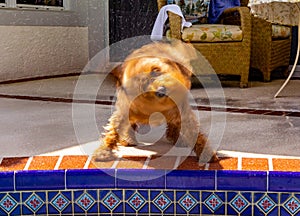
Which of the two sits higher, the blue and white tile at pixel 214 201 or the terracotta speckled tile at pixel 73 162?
the terracotta speckled tile at pixel 73 162

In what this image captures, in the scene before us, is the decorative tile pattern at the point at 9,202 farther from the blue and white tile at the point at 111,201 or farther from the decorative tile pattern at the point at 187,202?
the decorative tile pattern at the point at 187,202

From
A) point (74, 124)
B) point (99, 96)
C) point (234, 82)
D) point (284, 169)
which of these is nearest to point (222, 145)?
point (284, 169)

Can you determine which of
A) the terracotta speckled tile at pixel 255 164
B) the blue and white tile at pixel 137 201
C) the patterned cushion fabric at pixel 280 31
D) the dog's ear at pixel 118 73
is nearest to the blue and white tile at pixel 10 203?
the blue and white tile at pixel 137 201

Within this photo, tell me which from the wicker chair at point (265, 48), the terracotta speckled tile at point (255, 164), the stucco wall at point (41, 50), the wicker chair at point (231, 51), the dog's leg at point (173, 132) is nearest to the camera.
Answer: the terracotta speckled tile at point (255, 164)

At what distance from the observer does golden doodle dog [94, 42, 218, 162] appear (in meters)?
1.56

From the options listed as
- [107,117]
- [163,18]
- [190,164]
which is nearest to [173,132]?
[190,164]

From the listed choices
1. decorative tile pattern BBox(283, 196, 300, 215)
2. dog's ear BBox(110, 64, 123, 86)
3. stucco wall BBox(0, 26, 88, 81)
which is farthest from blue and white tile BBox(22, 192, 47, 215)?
stucco wall BBox(0, 26, 88, 81)

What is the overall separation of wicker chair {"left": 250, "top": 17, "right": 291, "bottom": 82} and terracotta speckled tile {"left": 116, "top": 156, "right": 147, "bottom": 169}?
3.11 metres

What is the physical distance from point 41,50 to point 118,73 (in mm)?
4176

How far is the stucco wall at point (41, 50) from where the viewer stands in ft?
17.1

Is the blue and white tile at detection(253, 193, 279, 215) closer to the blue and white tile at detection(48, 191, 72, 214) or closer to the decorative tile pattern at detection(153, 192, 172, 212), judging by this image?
the decorative tile pattern at detection(153, 192, 172, 212)

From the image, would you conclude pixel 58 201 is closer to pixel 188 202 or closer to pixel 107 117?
pixel 188 202

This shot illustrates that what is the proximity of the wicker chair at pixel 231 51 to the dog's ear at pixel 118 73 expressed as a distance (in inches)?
98.2

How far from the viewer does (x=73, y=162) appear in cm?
171
